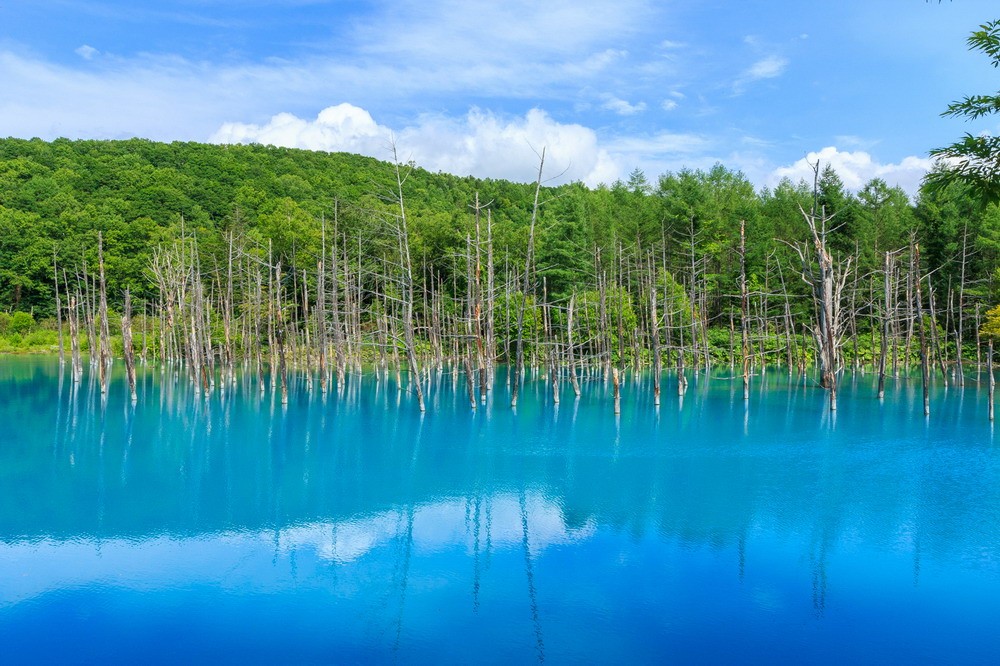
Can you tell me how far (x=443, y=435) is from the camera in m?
20.7

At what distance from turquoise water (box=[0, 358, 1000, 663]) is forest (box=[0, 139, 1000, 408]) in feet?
23.0

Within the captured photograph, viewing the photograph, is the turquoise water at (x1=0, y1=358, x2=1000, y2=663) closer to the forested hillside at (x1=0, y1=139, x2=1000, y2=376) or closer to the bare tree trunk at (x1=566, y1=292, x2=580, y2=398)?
the bare tree trunk at (x1=566, y1=292, x2=580, y2=398)

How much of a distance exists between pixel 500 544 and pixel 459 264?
3844 cm

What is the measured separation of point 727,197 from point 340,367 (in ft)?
135

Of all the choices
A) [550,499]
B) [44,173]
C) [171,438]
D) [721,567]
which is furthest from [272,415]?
[44,173]

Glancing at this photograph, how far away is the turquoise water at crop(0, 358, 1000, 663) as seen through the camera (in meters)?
7.91

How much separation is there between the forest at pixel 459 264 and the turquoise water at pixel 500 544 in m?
Result: 7.00

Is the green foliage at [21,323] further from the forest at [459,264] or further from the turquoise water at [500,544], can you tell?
the turquoise water at [500,544]

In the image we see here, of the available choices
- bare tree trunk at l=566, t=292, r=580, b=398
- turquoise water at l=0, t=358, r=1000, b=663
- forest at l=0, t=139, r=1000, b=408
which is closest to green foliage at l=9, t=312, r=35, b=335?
forest at l=0, t=139, r=1000, b=408

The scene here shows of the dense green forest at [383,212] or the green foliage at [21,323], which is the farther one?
the green foliage at [21,323]

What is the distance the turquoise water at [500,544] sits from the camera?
26.0 feet

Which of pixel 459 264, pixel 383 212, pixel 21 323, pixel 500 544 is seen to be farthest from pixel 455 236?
pixel 500 544

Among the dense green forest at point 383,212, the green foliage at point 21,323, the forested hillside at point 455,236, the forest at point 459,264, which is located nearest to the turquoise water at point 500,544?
the forest at point 459,264

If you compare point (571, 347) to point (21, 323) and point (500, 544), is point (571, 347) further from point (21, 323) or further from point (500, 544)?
point (21, 323)
